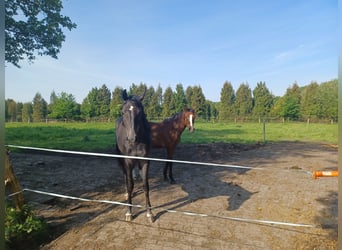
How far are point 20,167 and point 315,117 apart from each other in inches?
897

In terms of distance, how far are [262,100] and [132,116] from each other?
27.9m

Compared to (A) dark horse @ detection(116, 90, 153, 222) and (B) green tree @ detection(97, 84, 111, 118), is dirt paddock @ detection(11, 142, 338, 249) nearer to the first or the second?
(A) dark horse @ detection(116, 90, 153, 222)

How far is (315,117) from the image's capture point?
68.2 ft

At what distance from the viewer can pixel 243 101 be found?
2766cm

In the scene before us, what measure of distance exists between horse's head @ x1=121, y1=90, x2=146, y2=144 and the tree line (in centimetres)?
743

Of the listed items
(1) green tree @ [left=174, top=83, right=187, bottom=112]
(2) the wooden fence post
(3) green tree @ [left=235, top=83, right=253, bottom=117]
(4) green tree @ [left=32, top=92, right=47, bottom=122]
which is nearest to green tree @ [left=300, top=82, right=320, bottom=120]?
(3) green tree @ [left=235, top=83, right=253, bottom=117]

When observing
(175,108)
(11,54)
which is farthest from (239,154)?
(175,108)

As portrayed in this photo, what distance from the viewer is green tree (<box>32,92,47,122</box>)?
1619cm

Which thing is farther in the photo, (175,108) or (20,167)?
(175,108)

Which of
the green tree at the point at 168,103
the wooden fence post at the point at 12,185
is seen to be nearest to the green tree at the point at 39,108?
the green tree at the point at 168,103

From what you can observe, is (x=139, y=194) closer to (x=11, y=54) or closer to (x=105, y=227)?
(x=105, y=227)

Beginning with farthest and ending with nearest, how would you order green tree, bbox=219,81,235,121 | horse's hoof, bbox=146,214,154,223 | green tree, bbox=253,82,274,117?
green tree, bbox=253,82,274,117 < green tree, bbox=219,81,235,121 < horse's hoof, bbox=146,214,154,223

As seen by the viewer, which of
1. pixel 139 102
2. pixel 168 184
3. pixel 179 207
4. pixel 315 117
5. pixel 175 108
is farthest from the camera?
pixel 315 117

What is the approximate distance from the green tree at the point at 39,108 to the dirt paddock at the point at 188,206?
1139 centimetres
